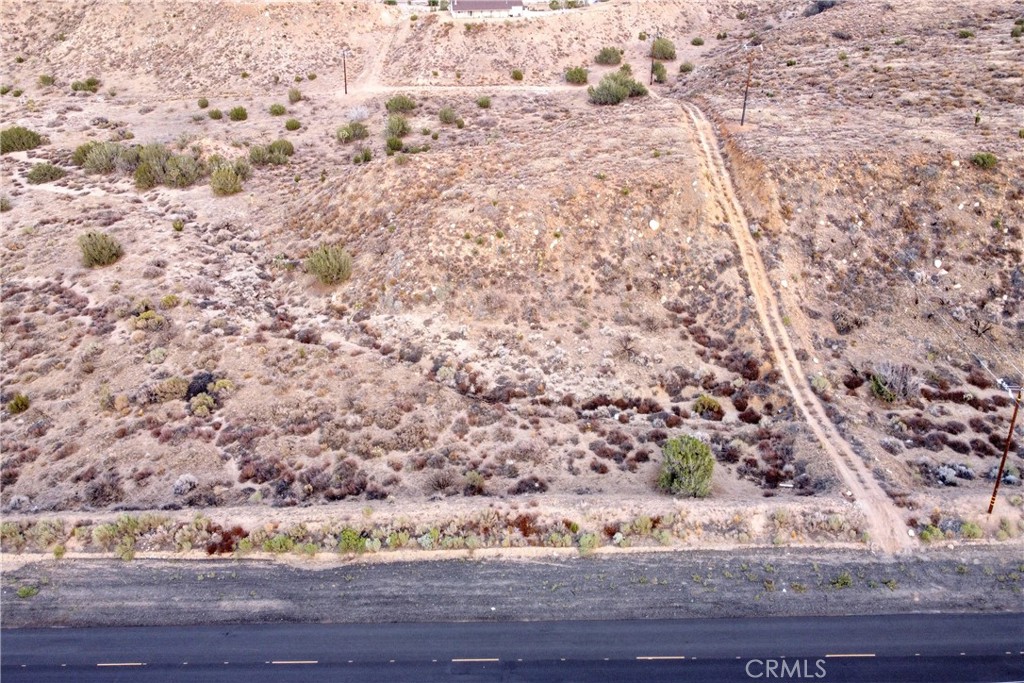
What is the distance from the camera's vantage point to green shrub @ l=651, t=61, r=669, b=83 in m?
55.6

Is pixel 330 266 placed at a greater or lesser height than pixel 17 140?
lesser

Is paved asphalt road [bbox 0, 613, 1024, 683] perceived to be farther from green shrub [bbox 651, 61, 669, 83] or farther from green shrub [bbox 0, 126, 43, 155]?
green shrub [bbox 651, 61, 669, 83]

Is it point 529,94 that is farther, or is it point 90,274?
point 529,94

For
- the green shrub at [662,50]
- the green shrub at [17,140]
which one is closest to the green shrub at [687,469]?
the green shrub at [662,50]

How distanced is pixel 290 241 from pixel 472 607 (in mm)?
25853

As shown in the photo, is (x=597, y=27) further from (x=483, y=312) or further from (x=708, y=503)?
(x=708, y=503)

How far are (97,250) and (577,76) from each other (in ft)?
131

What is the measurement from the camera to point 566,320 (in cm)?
3012

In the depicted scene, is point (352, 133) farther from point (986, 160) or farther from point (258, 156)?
point (986, 160)

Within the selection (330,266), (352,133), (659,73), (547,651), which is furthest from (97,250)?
(659,73)

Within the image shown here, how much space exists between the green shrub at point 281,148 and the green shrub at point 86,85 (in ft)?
84.2

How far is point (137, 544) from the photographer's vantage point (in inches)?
792

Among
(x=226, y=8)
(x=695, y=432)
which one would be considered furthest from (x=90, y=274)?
(x=226, y=8)

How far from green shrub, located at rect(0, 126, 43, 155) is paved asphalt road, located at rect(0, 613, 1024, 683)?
45.7m
